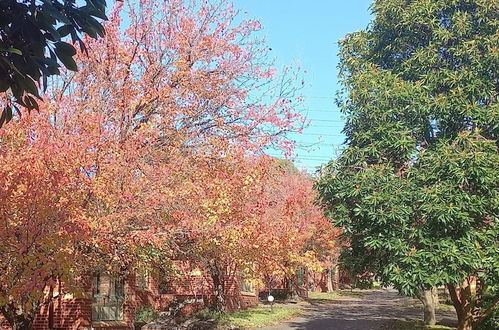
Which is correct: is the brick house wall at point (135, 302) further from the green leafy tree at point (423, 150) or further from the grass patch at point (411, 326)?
the grass patch at point (411, 326)

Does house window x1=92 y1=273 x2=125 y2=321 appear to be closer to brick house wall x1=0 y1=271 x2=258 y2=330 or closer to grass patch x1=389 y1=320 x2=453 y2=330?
brick house wall x1=0 y1=271 x2=258 y2=330

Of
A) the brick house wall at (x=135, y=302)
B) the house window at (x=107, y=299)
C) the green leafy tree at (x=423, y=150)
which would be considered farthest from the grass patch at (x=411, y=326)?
the house window at (x=107, y=299)

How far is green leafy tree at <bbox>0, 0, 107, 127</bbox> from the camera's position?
2994 millimetres

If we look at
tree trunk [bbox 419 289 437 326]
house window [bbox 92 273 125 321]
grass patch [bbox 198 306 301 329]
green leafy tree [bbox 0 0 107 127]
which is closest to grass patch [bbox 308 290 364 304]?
grass patch [bbox 198 306 301 329]

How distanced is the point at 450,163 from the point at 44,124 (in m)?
7.29

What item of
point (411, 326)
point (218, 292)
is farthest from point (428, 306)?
point (218, 292)

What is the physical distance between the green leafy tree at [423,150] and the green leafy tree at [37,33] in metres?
7.78

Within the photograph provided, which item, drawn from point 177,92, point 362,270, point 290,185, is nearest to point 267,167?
point 177,92

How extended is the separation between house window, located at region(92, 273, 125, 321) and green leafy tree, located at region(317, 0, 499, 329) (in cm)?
868

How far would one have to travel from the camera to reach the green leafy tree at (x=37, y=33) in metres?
2.99

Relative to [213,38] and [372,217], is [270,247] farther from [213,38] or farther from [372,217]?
[213,38]

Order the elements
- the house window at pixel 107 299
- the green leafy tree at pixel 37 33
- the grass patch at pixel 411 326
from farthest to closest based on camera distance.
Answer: the grass patch at pixel 411 326, the house window at pixel 107 299, the green leafy tree at pixel 37 33

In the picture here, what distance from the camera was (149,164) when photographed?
1020cm

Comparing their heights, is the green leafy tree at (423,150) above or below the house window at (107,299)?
above
